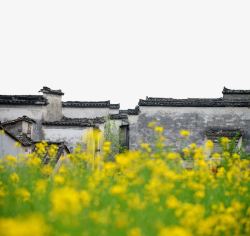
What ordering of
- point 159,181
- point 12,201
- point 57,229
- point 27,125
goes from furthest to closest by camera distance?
1. point 27,125
2. point 12,201
3. point 159,181
4. point 57,229

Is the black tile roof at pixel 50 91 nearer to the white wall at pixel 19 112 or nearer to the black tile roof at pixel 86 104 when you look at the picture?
the white wall at pixel 19 112

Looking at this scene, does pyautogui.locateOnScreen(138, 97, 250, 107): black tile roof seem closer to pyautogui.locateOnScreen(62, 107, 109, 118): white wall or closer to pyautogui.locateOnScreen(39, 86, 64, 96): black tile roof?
pyautogui.locateOnScreen(39, 86, 64, 96): black tile roof

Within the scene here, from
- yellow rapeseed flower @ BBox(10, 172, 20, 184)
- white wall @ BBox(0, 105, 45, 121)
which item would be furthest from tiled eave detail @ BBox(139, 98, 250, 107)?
yellow rapeseed flower @ BBox(10, 172, 20, 184)

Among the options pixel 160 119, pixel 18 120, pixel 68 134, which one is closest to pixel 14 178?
pixel 18 120

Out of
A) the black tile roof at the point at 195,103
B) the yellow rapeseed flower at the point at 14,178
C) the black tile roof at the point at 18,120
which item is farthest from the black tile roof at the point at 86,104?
the yellow rapeseed flower at the point at 14,178

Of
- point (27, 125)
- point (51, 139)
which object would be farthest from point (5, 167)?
point (51, 139)

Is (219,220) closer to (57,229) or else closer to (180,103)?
(57,229)

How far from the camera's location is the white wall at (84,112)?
27073 mm

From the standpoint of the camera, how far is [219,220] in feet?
14.3

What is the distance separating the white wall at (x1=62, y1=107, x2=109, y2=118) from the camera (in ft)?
88.8

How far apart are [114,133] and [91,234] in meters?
22.3

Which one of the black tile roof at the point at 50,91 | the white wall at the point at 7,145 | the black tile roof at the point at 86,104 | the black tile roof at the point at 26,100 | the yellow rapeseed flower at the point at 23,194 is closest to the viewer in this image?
the yellow rapeseed flower at the point at 23,194

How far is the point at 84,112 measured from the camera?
2727 centimetres

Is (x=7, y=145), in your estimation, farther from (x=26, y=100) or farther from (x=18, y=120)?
(x=26, y=100)
